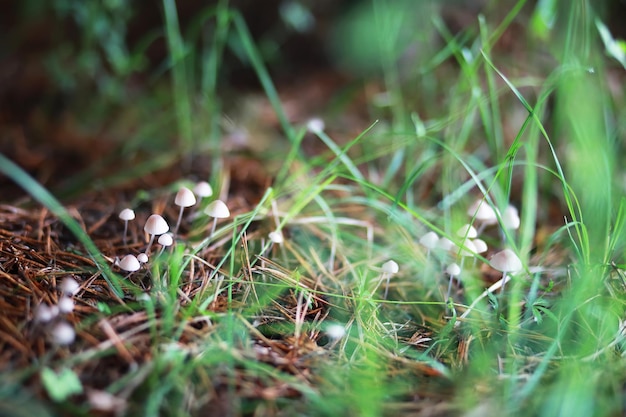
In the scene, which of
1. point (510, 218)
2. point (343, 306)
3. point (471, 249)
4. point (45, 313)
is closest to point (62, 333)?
point (45, 313)

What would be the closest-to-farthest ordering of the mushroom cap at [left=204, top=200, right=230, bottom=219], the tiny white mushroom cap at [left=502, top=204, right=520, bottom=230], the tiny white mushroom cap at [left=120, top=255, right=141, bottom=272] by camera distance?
the tiny white mushroom cap at [left=120, top=255, right=141, bottom=272]
the mushroom cap at [left=204, top=200, right=230, bottom=219]
the tiny white mushroom cap at [left=502, top=204, right=520, bottom=230]

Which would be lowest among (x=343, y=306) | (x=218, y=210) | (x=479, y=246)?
(x=343, y=306)

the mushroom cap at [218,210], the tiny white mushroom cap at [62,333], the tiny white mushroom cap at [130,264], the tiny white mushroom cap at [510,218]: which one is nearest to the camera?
the tiny white mushroom cap at [62,333]

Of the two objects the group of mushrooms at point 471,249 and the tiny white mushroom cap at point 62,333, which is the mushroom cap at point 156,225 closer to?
the tiny white mushroom cap at point 62,333

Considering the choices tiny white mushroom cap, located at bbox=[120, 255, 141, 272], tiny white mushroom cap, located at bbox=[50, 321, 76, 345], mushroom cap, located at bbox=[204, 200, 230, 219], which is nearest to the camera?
tiny white mushroom cap, located at bbox=[50, 321, 76, 345]

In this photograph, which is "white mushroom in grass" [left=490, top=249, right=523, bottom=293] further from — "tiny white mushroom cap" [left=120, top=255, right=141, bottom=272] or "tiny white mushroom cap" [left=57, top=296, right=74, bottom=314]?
"tiny white mushroom cap" [left=57, top=296, right=74, bottom=314]

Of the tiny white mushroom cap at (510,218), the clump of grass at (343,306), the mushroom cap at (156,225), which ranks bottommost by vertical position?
the clump of grass at (343,306)

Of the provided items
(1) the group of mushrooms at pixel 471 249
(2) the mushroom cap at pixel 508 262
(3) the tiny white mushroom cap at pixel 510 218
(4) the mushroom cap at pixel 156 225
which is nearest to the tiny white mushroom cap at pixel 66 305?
(4) the mushroom cap at pixel 156 225

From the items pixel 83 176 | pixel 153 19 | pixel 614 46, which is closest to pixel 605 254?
pixel 614 46

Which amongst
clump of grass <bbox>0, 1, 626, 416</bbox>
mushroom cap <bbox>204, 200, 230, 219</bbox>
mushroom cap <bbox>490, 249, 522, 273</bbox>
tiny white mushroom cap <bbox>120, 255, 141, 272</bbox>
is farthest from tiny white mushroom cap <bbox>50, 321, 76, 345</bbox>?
mushroom cap <bbox>490, 249, 522, 273</bbox>

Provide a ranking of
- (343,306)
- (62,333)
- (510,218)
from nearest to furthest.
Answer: (62,333)
(343,306)
(510,218)

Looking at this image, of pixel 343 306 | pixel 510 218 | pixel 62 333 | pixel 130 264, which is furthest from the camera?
pixel 510 218

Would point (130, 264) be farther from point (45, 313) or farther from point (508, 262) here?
point (508, 262)
